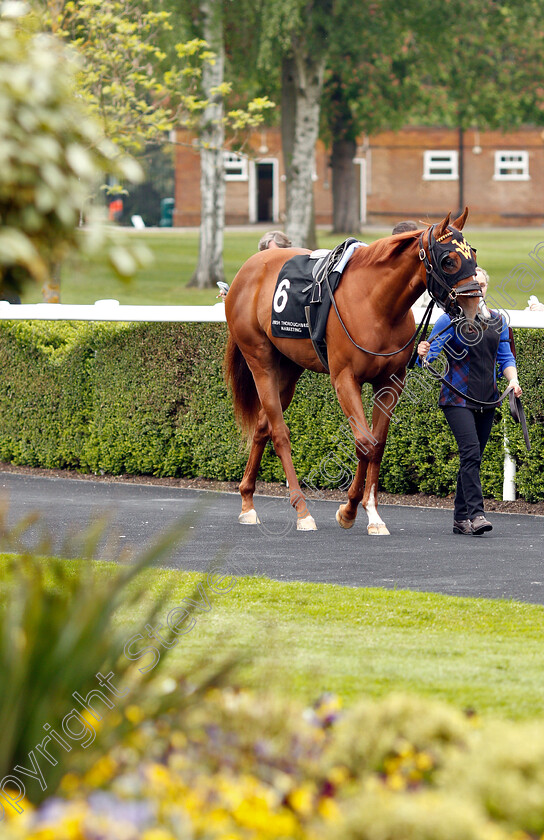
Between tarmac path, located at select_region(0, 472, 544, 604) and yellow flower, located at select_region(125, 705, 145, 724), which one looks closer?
yellow flower, located at select_region(125, 705, 145, 724)

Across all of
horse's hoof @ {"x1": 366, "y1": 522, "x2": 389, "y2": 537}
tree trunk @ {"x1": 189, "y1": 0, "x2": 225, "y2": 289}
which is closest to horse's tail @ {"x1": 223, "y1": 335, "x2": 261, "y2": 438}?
horse's hoof @ {"x1": 366, "y1": 522, "x2": 389, "y2": 537}

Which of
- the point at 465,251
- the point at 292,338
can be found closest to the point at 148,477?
the point at 292,338

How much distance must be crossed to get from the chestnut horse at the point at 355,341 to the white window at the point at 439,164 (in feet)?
135

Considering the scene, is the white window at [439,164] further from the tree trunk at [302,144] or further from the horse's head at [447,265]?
the horse's head at [447,265]

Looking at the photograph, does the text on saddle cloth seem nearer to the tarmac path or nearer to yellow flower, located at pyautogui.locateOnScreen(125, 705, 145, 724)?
the tarmac path

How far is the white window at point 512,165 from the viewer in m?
49.3

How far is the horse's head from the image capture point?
7.78 metres

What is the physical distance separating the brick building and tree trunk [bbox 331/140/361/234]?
9.06m

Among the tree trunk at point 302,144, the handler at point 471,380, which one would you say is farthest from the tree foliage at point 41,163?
the tree trunk at point 302,144

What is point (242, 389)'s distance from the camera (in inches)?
392

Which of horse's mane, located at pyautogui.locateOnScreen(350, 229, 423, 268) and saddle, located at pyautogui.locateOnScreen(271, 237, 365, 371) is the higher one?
horse's mane, located at pyautogui.locateOnScreen(350, 229, 423, 268)

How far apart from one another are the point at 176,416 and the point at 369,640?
21.8ft

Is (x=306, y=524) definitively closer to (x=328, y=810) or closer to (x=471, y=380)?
(x=471, y=380)

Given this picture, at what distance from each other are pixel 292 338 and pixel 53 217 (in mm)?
5939
